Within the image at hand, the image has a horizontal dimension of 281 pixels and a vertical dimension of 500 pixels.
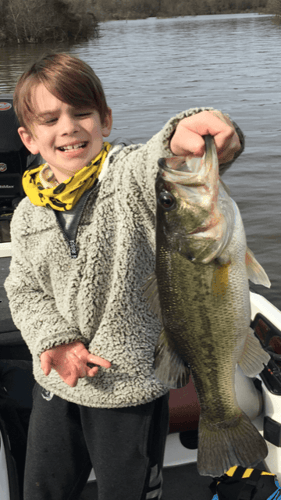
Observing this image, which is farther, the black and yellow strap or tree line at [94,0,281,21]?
tree line at [94,0,281,21]

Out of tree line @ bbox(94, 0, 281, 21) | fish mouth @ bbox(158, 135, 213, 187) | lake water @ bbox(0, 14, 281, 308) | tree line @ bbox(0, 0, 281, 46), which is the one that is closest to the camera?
fish mouth @ bbox(158, 135, 213, 187)

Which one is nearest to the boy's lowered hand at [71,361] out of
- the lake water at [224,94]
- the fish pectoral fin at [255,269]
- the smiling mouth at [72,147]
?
the fish pectoral fin at [255,269]

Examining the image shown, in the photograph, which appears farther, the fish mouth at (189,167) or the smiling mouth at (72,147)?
the smiling mouth at (72,147)

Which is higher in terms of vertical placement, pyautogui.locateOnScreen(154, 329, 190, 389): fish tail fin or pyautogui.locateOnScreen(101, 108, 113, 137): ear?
pyautogui.locateOnScreen(101, 108, 113, 137): ear

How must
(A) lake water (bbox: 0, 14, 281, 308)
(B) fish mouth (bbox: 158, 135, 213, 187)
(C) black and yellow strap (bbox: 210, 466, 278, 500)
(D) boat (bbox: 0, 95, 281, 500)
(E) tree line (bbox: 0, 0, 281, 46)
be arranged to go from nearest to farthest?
(B) fish mouth (bbox: 158, 135, 213, 187)
(D) boat (bbox: 0, 95, 281, 500)
(C) black and yellow strap (bbox: 210, 466, 278, 500)
(A) lake water (bbox: 0, 14, 281, 308)
(E) tree line (bbox: 0, 0, 281, 46)

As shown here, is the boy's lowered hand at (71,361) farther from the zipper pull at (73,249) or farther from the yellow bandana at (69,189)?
the yellow bandana at (69,189)

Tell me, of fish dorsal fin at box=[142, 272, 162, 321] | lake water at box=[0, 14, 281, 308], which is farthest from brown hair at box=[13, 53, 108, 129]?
fish dorsal fin at box=[142, 272, 162, 321]

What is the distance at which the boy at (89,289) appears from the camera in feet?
5.25

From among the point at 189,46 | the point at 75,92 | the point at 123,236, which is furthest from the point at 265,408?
the point at 189,46

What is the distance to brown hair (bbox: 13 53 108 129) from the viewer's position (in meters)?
1.57

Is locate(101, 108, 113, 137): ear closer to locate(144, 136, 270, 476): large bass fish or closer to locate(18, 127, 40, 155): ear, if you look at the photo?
locate(18, 127, 40, 155): ear

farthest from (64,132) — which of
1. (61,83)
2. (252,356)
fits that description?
(252,356)

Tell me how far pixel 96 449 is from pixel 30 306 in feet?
1.85

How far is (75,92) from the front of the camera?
5.19 feet
